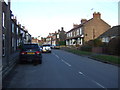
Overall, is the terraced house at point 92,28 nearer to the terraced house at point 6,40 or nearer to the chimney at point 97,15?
the chimney at point 97,15

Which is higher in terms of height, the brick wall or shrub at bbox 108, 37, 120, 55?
the brick wall

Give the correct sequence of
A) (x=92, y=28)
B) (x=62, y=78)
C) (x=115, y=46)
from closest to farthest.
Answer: (x=62, y=78) → (x=115, y=46) → (x=92, y=28)

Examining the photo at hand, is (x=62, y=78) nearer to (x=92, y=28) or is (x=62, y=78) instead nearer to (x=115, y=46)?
(x=115, y=46)

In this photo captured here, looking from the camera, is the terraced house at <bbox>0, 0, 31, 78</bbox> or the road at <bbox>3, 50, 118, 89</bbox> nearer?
the road at <bbox>3, 50, 118, 89</bbox>

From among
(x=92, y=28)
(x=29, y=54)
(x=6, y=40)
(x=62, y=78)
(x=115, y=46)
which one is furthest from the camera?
(x=92, y=28)

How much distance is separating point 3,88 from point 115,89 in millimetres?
4094

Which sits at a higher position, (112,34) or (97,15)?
(97,15)

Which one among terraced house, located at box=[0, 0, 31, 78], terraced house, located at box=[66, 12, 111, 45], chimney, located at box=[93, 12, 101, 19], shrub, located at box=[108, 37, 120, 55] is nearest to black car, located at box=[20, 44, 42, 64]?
terraced house, located at box=[0, 0, 31, 78]

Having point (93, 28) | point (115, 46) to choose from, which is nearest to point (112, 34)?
point (93, 28)

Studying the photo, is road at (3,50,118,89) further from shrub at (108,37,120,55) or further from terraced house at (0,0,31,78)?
shrub at (108,37,120,55)

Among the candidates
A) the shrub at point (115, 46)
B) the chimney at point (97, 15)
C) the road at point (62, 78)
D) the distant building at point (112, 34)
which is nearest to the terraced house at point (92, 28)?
the chimney at point (97, 15)

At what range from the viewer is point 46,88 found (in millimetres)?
7168

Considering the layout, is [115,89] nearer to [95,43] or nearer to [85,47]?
[95,43]

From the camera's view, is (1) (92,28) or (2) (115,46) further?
(1) (92,28)
